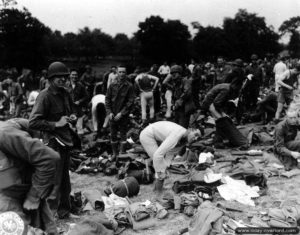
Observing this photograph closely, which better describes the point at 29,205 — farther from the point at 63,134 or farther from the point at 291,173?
the point at 291,173

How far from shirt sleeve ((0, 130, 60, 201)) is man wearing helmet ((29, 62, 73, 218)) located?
1.54 m

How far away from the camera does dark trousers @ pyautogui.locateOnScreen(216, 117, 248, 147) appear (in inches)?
342

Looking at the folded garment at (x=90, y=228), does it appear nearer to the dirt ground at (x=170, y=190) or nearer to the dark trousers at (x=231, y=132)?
the dirt ground at (x=170, y=190)

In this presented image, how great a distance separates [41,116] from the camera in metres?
4.92

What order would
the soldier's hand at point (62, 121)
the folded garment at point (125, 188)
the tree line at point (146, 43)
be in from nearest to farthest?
the soldier's hand at point (62, 121)
the folded garment at point (125, 188)
the tree line at point (146, 43)

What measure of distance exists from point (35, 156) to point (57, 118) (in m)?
2.01

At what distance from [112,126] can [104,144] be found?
1.02 metres

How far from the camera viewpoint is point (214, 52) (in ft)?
163

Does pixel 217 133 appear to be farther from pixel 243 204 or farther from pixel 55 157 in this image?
pixel 55 157

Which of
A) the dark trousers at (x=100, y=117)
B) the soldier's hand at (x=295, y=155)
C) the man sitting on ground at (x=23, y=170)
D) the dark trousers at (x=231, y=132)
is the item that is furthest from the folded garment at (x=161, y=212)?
the dark trousers at (x=100, y=117)

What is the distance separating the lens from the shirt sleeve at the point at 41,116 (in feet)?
16.0

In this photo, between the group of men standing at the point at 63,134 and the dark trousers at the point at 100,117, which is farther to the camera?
the dark trousers at the point at 100,117

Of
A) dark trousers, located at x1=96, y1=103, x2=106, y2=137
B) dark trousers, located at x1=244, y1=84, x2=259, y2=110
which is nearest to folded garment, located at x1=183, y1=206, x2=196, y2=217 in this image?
dark trousers, located at x1=96, y1=103, x2=106, y2=137

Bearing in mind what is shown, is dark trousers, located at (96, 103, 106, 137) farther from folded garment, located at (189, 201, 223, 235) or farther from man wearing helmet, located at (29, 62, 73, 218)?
folded garment, located at (189, 201, 223, 235)
